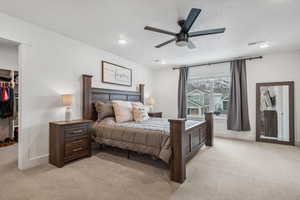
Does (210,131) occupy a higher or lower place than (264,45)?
lower

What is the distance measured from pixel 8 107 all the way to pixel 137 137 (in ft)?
12.6

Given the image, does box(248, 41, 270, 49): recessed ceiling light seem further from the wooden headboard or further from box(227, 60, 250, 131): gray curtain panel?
the wooden headboard

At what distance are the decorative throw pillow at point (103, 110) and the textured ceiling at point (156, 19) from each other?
4.89 ft

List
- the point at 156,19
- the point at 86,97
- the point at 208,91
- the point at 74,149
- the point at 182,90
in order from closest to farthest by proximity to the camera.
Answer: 1. the point at 156,19
2. the point at 74,149
3. the point at 86,97
4. the point at 208,91
5. the point at 182,90

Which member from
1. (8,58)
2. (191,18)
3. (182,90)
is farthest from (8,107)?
(182,90)

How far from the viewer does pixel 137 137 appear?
2594 millimetres

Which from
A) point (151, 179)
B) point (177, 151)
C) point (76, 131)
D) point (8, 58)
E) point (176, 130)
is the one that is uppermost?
point (8, 58)

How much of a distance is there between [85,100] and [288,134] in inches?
216

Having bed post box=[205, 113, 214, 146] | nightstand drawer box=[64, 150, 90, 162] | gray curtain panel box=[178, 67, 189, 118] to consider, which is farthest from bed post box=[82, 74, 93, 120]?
gray curtain panel box=[178, 67, 189, 118]

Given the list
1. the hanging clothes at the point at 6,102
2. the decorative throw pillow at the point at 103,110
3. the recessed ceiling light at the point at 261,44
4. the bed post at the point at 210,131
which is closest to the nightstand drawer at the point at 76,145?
the decorative throw pillow at the point at 103,110

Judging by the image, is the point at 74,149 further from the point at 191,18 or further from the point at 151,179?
the point at 191,18

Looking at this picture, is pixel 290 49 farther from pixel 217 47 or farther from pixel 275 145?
pixel 275 145

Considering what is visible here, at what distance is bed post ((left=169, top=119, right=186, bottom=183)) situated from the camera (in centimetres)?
207

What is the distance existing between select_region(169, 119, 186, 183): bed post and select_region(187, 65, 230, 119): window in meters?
3.51
